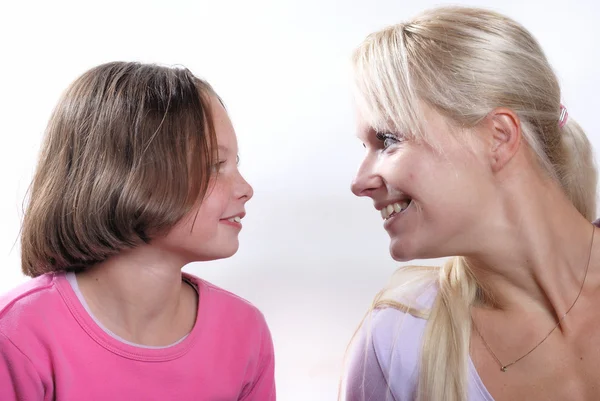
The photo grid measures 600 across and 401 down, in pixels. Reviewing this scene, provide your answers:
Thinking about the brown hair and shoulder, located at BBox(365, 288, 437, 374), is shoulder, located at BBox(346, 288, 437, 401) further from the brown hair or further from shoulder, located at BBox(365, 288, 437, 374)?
the brown hair

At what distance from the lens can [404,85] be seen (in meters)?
1.38

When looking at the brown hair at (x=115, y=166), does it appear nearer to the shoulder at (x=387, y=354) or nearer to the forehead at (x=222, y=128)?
the forehead at (x=222, y=128)

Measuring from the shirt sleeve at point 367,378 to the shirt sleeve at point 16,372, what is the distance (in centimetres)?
59

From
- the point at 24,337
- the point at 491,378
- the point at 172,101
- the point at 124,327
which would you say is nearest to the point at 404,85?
the point at 172,101

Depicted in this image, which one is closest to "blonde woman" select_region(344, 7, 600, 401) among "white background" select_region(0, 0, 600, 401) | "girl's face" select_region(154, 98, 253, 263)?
"girl's face" select_region(154, 98, 253, 263)

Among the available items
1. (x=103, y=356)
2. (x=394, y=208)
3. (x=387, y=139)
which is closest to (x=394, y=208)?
(x=394, y=208)

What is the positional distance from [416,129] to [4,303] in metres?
0.76

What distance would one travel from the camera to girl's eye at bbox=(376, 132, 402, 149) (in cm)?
141

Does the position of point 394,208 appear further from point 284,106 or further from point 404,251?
point 284,106

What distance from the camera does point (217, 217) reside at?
143cm

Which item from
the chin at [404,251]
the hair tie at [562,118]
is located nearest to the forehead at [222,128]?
the chin at [404,251]

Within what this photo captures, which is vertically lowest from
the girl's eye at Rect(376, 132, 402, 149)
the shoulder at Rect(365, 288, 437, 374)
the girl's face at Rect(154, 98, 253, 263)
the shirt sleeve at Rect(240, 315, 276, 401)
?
the shirt sleeve at Rect(240, 315, 276, 401)

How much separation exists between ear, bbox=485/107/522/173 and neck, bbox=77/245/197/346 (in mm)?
598

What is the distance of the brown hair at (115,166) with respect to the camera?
54.2 inches
